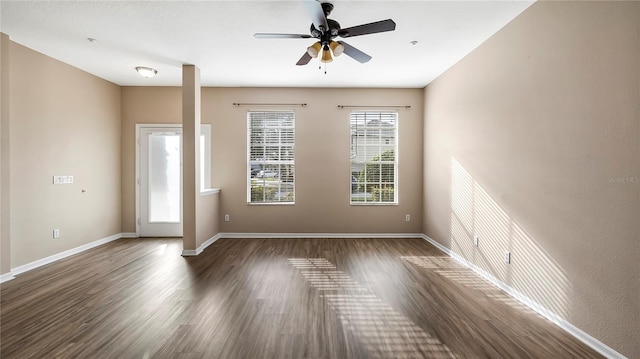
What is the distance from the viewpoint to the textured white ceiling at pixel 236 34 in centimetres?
258

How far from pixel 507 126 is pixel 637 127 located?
3.87 feet

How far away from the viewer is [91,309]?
2404 mm

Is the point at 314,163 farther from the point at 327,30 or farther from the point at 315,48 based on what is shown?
the point at 327,30

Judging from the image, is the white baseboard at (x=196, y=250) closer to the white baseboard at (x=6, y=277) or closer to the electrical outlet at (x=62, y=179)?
the white baseboard at (x=6, y=277)

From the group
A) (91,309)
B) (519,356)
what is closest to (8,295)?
(91,309)

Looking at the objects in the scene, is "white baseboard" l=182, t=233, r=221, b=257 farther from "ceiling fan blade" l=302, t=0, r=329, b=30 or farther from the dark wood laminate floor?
"ceiling fan blade" l=302, t=0, r=329, b=30

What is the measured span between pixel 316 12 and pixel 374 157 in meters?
3.33

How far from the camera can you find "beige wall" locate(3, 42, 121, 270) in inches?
131

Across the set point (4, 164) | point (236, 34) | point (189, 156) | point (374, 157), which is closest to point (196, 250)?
point (189, 156)

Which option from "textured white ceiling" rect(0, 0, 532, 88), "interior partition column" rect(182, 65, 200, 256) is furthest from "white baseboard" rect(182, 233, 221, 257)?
"textured white ceiling" rect(0, 0, 532, 88)

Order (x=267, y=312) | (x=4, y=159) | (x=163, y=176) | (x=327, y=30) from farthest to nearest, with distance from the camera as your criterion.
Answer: (x=163, y=176) → (x=4, y=159) → (x=327, y=30) → (x=267, y=312)

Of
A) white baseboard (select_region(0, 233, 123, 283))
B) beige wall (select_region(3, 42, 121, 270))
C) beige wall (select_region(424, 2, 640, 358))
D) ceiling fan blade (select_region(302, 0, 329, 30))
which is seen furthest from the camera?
beige wall (select_region(3, 42, 121, 270))

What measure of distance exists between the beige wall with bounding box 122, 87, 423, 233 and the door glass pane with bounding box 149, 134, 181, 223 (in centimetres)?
45

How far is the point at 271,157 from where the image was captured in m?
5.14
